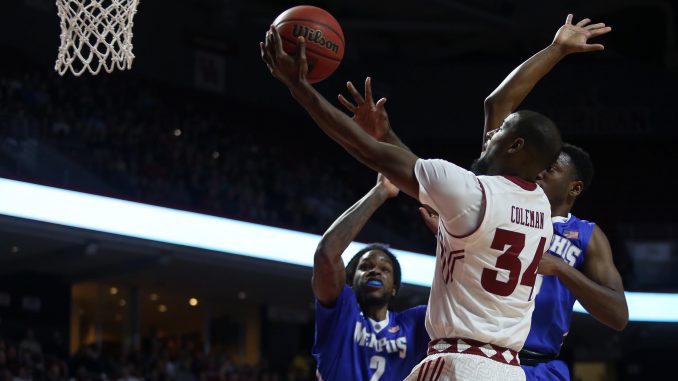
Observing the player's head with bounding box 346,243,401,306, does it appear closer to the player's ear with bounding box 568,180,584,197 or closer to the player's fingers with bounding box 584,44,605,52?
the player's ear with bounding box 568,180,584,197

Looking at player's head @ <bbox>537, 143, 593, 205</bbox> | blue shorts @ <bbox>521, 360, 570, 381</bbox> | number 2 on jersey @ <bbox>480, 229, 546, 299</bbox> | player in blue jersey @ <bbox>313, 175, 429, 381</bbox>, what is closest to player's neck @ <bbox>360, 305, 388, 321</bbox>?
player in blue jersey @ <bbox>313, 175, 429, 381</bbox>

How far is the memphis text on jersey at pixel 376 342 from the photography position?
4.80 metres

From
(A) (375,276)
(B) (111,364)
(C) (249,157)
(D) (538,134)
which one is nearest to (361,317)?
(A) (375,276)

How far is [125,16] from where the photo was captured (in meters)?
6.62

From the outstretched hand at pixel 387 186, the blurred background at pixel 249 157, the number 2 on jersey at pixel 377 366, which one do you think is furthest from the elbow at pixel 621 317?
the blurred background at pixel 249 157

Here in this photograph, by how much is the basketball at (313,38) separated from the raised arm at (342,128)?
1.69ft

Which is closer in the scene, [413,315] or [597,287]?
[597,287]

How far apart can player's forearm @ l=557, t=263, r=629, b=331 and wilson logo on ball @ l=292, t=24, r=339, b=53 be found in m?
1.20

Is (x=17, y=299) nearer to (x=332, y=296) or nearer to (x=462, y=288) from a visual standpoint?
(x=332, y=296)

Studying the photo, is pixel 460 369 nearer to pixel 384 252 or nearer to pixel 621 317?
pixel 621 317

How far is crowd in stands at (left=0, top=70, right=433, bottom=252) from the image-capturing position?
1488 centimetres

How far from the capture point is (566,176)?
15.1ft

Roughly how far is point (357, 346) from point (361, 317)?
140 mm

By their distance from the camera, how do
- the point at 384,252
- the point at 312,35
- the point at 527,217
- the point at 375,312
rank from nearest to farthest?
the point at 527,217
the point at 312,35
the point at 375,312
the point at 384,252
